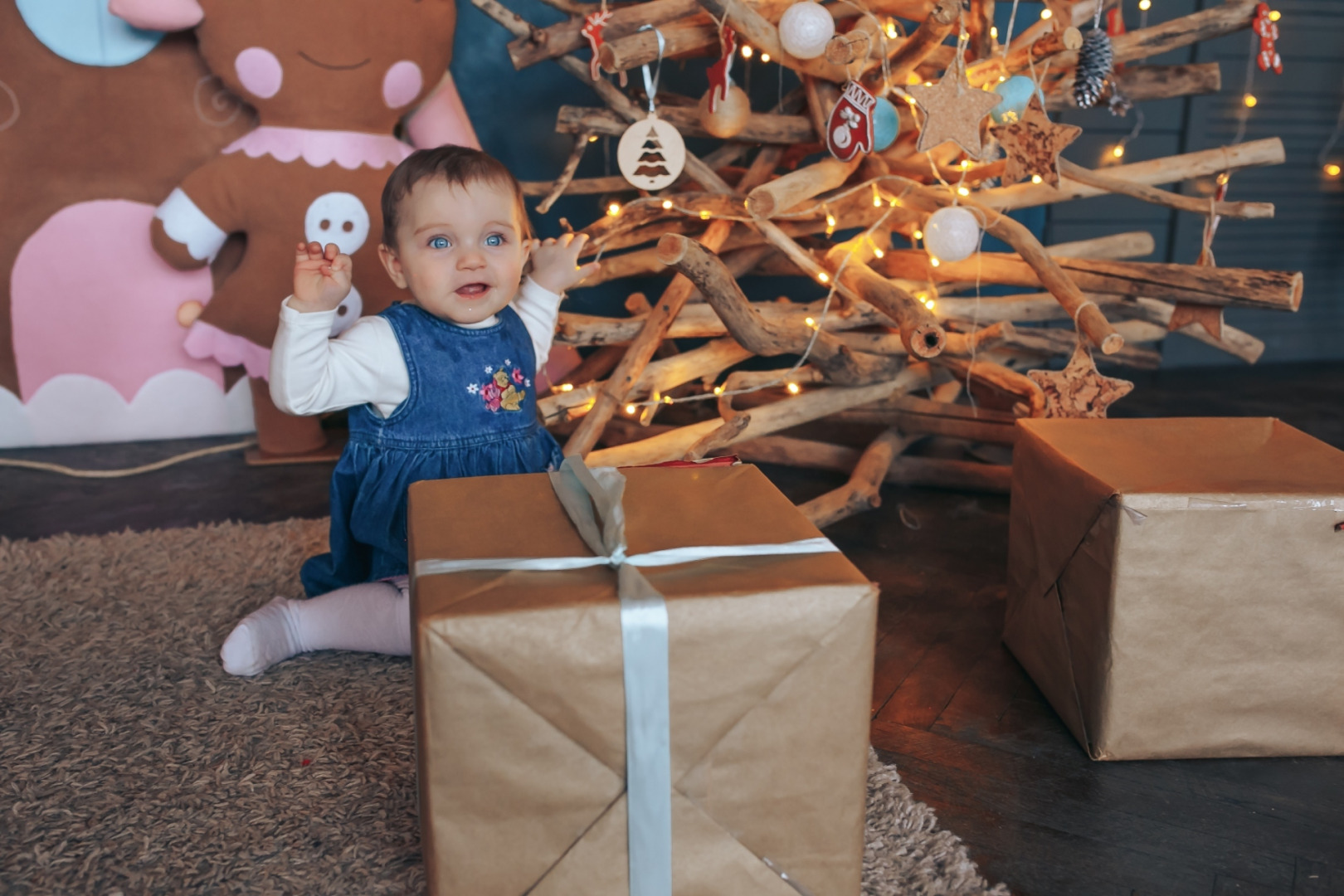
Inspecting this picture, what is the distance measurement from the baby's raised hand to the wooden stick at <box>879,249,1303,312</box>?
1.27 m

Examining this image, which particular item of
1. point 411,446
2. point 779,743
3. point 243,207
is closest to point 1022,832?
point 779,743

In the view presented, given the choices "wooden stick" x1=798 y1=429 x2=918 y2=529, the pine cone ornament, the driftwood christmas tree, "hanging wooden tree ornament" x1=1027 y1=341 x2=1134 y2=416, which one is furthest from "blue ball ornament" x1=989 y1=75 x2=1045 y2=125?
"wooden stick" x1=798 y1=429 x2=918 y2=529

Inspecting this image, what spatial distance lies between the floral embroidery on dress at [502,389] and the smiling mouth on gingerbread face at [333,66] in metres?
1.18

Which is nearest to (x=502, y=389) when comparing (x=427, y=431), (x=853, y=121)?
(x=427, y=431)

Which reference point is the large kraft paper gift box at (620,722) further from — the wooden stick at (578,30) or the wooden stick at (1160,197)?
the wooden stick at (1160,197)

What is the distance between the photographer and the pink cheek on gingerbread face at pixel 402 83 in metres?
2.34

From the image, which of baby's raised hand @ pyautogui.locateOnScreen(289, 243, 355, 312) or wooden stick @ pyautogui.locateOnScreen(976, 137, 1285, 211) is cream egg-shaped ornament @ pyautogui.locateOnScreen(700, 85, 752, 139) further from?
baby's raised hand @ pyautogui.locateOnScreen(289, 243, 355, 312)

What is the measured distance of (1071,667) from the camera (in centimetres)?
126

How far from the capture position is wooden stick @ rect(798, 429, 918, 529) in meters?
1.91

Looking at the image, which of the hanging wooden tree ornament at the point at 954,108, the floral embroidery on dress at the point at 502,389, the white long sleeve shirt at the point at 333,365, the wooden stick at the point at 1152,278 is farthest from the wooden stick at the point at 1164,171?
the white long sleeve shirt at the point at 333,365

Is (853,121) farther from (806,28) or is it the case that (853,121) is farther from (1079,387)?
(1079,387)

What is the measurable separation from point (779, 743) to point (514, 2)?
7.64 feet

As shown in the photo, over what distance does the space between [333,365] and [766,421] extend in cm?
92

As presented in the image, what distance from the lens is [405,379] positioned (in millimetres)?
1412
